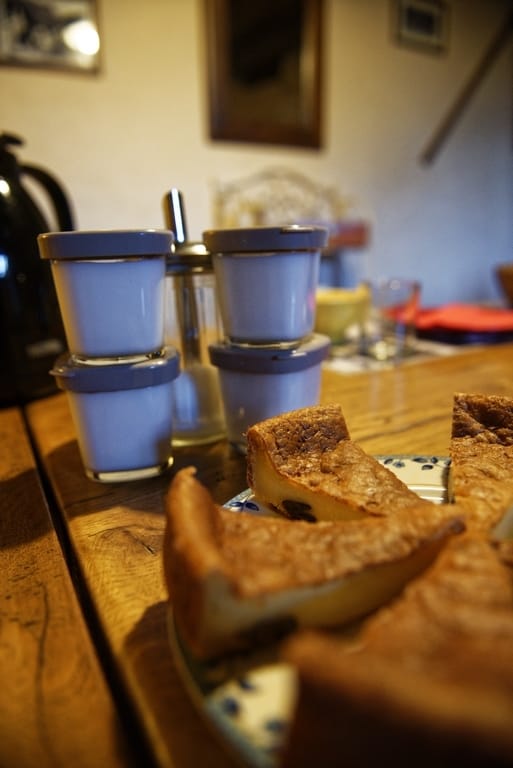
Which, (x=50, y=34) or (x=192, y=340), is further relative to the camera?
(x=50, y=34)

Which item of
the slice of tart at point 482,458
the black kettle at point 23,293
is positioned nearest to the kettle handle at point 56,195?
the black kettle at point 23,293

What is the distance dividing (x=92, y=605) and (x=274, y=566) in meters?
0.19

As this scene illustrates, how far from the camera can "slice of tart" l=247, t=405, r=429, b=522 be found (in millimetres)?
519

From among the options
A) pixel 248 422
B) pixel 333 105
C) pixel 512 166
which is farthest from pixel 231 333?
pixel 512 166

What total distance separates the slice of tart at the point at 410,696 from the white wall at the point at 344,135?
2249 mm

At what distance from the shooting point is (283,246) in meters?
0.66

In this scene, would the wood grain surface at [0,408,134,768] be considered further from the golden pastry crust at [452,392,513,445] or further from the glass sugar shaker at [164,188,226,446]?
the golden pastry crust at [452,392,513,445]

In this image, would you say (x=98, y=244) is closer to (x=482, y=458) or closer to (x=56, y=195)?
(x=482, y=458)

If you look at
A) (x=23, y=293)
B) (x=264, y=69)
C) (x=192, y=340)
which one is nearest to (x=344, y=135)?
(x=264, y=69)

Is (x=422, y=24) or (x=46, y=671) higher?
(x=422, y=24)

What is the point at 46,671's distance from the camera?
14.7 inches

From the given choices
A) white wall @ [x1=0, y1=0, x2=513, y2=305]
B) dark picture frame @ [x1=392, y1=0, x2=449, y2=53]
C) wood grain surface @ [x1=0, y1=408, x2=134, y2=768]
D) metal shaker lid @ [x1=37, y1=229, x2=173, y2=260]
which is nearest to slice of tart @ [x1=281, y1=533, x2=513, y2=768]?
wood grain surface @ [x1=0, y1=408, x2=134, y2=768]

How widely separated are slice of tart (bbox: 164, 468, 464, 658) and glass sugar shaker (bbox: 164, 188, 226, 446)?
34cm

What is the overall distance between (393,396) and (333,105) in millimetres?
2239
